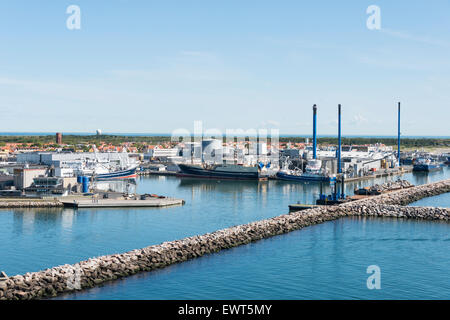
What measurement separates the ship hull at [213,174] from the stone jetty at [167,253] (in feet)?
110

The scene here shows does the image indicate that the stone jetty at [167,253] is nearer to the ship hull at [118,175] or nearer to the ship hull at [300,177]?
the ship hull at [300,177]

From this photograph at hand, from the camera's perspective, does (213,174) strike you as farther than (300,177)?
Yes

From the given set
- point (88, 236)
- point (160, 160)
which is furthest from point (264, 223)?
point (160, 160)

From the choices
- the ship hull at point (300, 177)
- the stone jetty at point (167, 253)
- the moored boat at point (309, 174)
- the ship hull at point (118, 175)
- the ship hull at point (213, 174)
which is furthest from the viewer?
the ship hull at point (213, 174)

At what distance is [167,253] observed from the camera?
2364cm

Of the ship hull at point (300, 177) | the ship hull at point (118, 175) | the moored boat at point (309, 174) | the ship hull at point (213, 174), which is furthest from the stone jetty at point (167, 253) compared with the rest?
the ship hull at point (118, 175)

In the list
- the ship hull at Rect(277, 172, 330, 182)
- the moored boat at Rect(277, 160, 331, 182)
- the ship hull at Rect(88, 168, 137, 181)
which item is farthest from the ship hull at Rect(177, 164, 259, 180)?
the ship hull at Rect(88, 168, 137, 181)

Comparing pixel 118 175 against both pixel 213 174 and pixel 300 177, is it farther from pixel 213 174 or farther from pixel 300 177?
pixel 300 177

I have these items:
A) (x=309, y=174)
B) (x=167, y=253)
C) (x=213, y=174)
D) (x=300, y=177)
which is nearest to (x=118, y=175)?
(x=213, y=174)

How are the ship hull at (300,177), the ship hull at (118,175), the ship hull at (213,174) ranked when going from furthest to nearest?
the ship hull at (213,174) < the ship hull at (300,177) < the ship hull at (118,175)

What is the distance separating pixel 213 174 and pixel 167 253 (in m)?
52.9

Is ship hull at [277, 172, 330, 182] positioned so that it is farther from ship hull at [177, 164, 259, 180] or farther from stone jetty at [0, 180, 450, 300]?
stone jetty at [0, 180, 450, 300]

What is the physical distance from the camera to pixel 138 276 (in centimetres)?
2156

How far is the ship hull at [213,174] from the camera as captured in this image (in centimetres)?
7379
